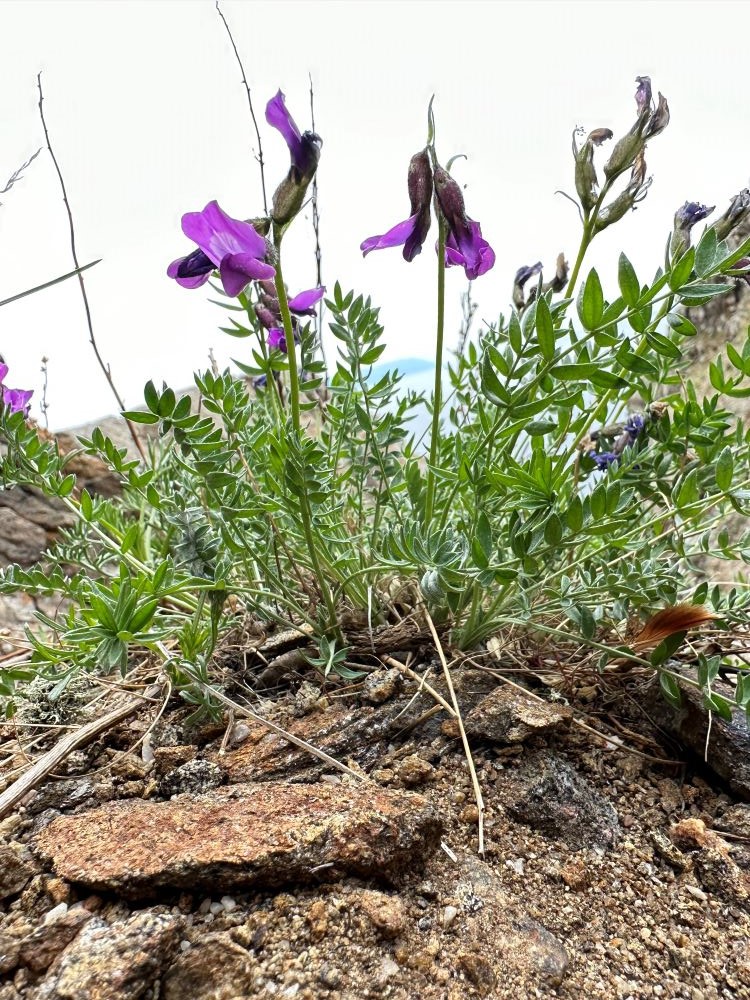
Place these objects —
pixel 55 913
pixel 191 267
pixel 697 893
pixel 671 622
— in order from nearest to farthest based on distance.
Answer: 1. pixel 55 913
2. pixel 697 893
3. pixel 191 267
4. pixel 671 622

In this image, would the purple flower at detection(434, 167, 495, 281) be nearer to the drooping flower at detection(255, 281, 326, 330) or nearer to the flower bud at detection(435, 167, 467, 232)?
the flower bud at detection(435, 167, 467, 232)

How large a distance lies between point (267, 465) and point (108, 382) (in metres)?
0.72

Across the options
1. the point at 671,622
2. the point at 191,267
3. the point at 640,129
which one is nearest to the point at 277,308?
the point at 191,267

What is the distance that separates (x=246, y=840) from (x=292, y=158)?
940mm

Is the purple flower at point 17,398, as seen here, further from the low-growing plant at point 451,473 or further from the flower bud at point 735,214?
the flower bud at point 735,214

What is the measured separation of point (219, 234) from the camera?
3.36 feet

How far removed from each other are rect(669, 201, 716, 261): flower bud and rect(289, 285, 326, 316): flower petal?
606 millimetres

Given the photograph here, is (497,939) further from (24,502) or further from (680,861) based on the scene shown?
(24,502)

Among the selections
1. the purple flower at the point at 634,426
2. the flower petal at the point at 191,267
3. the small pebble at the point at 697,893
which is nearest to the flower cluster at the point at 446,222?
the flower petal at the point at 191,267

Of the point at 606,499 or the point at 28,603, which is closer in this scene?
the point at 606,499

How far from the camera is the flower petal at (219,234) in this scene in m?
1.00

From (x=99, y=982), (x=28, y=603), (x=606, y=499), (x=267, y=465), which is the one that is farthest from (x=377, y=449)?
(x=28, y=603)

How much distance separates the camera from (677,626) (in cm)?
120

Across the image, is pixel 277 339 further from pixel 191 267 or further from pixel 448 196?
pixel 448 196
